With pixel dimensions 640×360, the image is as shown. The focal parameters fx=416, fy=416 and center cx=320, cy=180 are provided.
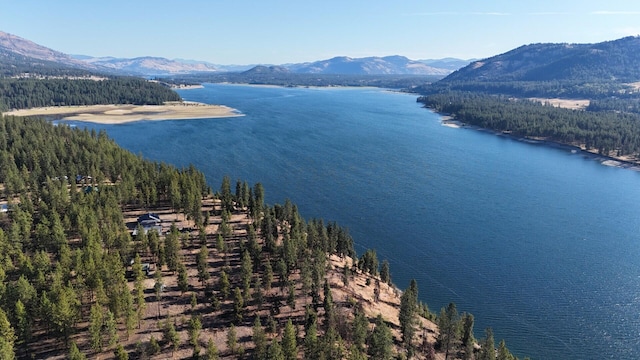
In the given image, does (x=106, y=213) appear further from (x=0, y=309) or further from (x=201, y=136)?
(x=201, y=136)

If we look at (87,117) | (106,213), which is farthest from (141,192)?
(87,117)

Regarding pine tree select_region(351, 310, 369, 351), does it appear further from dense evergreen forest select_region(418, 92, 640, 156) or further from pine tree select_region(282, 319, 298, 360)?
dense evergreen forest select_region(418, 92, 640, 156)

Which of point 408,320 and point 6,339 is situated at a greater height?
point 6,339

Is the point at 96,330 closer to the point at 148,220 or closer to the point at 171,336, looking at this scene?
the point at 171,336

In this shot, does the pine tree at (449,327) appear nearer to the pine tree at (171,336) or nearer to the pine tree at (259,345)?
the pine tree at (259,345)

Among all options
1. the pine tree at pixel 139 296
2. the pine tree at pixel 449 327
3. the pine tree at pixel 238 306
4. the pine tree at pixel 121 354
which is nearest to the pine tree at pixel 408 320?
the pine tree at pixel 449 327

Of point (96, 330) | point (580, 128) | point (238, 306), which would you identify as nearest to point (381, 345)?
point (238, 306)
